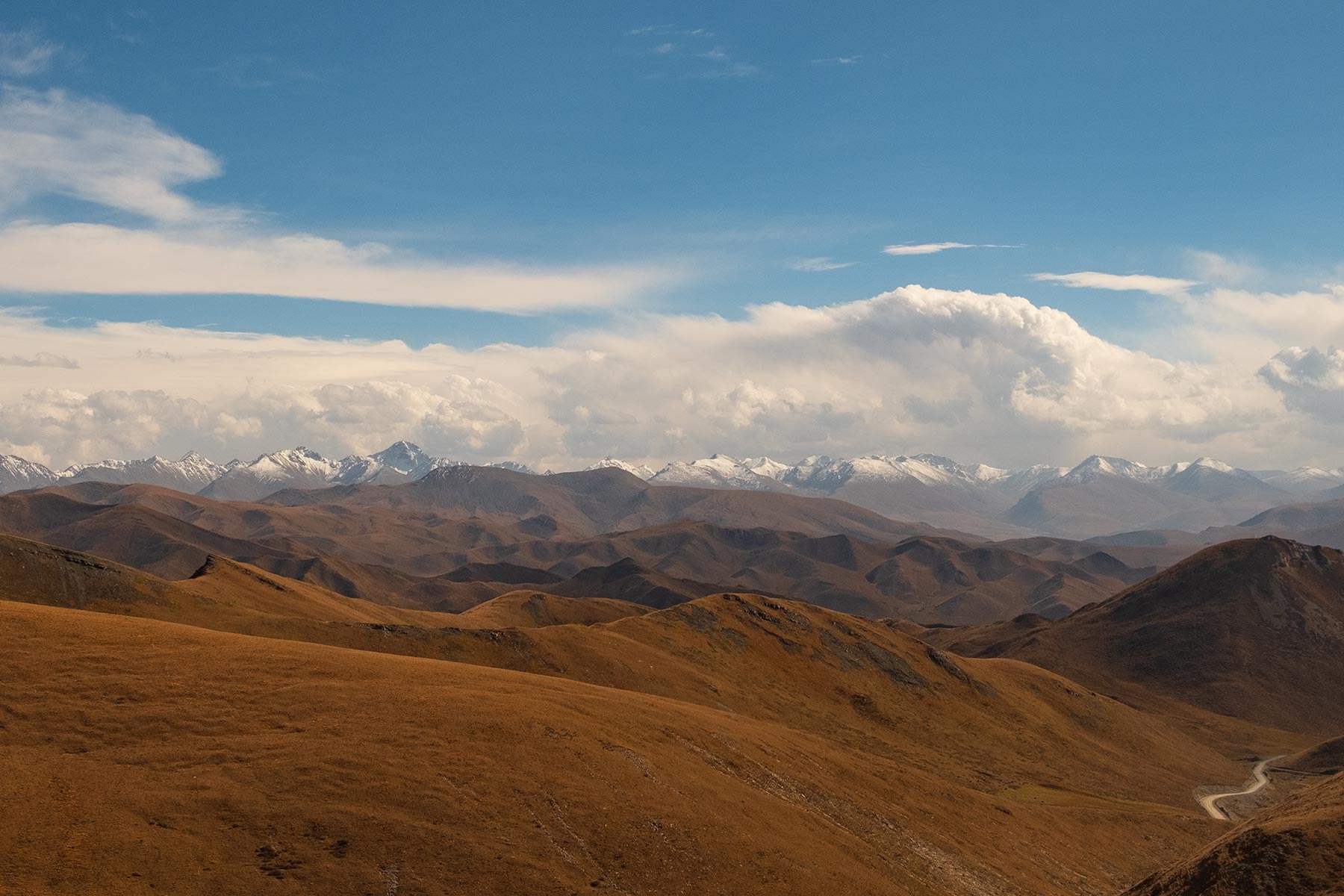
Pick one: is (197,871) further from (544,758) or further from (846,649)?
(846,649)

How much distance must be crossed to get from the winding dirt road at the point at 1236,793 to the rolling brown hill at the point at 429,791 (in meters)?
25.6

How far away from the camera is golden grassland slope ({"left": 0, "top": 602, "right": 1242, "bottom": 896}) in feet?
137

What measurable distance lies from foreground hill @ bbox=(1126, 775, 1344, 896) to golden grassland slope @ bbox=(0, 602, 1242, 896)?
17234mm

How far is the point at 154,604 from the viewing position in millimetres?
92938

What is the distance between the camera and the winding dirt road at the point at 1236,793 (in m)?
116

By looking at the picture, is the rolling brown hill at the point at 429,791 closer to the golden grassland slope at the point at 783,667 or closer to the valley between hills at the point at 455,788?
the valley between hills at the point at 455,788

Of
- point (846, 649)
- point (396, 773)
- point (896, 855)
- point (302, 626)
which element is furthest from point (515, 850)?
point (846, 649)

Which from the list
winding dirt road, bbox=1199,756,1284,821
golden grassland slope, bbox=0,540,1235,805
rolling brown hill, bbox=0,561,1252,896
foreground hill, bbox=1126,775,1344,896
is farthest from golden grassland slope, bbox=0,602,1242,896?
winding dirt road, bbox=1199,756,1284,821

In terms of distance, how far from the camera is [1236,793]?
5217 inches

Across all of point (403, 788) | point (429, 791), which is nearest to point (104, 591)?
point (403, 788)

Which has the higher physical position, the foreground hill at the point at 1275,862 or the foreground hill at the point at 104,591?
the foreground hill at the point at 104,591

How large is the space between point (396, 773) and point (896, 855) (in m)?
33.2

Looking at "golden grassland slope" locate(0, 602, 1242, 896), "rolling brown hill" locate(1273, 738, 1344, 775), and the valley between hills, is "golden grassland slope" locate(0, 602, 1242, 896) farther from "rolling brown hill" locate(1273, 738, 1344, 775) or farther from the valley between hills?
"rolling brown hill" locate(1273, 738, 1344, 775)

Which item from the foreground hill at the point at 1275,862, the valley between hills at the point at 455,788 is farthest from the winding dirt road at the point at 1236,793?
the foreground hill at the point at 1275,862
